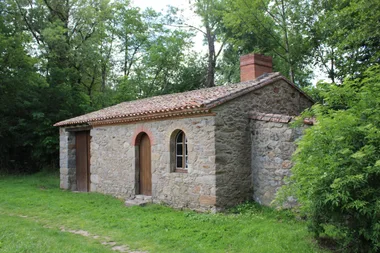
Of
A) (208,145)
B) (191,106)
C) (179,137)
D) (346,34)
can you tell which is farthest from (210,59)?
(208,145)

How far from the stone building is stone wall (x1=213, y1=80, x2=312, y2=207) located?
25mm

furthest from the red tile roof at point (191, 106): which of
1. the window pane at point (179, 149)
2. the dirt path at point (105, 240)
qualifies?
the dirt path at point (105, 240)

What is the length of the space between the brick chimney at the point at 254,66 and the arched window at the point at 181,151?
3.44m

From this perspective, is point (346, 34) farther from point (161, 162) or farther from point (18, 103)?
point (18, 103)

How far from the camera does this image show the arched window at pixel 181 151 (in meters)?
9.45

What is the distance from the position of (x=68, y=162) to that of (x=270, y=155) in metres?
8.40

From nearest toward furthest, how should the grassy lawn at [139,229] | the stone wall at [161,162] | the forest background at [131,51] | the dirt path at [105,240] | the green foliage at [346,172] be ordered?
1. the green foliage at [346,172]
2. the grassy lawn at [139,229]
3. the dirt path at [105,240]
4. the stone wall at [161,162]
5. the forest background at [131,51]

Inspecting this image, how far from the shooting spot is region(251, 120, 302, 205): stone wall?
8.31 m

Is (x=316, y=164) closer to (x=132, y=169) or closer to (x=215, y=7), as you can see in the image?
(x=132, y=169)

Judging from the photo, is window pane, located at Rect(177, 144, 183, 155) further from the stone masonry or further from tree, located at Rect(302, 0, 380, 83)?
tree, located at Rect(302, 0, 380, 83)

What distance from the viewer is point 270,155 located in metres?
8.71

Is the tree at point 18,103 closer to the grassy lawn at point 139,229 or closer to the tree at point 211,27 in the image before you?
the grassy lawn at point 139,229

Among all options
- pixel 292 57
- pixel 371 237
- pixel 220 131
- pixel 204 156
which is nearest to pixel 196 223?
pixel 204 156

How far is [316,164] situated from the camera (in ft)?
17.2
